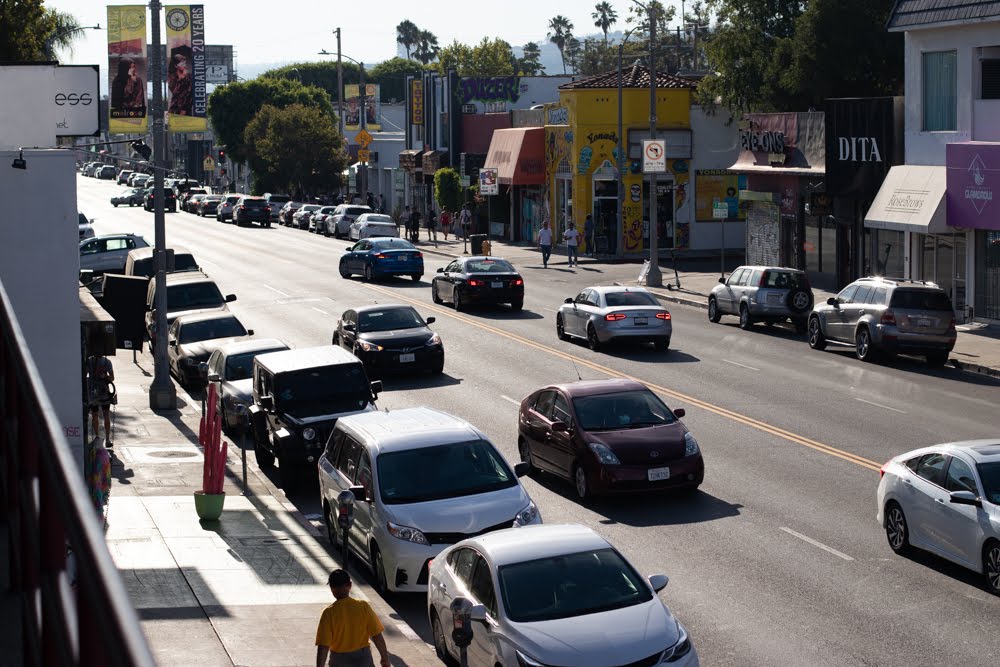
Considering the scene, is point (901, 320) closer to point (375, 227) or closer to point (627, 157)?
point (627, 157)

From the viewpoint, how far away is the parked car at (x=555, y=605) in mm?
10586

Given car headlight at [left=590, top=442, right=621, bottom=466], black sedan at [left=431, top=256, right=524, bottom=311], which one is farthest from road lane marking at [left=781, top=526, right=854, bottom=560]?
black sedan at [left=431, top=256, right=524, bottom=311]

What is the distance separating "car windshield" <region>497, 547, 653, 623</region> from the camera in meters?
11.2

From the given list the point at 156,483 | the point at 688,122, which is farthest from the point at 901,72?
the point at 156,483

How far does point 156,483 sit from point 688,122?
45.6 metres

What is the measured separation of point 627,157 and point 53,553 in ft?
196

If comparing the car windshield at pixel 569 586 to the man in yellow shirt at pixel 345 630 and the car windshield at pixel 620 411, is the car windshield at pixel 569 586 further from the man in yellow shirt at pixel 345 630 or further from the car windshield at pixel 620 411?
the car windshield at pixel 620 411

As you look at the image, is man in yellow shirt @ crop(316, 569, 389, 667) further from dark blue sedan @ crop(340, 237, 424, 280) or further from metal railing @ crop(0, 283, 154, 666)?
dark blue sedan @ crop(340, 237, 424, 280)

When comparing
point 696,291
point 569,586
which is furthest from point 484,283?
point 569,586

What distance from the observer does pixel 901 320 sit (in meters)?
30.0

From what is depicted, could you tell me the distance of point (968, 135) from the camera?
36.7 metres

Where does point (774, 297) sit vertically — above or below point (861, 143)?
below

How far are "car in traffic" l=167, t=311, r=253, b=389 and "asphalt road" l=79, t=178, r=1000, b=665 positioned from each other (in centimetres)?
358

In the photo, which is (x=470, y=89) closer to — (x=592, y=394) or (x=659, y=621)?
(x=592, y=394)
